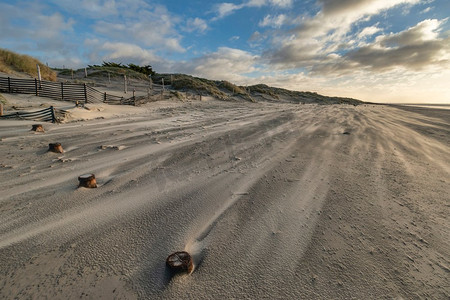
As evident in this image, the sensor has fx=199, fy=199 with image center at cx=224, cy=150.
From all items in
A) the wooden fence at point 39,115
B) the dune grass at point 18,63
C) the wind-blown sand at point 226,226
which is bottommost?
the wind-blown sand at point 226,226

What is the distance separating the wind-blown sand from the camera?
1.45m

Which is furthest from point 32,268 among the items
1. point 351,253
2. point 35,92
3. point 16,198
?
point 35,92

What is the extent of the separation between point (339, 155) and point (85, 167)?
509 centimetres

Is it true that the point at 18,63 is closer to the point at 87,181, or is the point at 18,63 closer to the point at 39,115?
the point at 39,115

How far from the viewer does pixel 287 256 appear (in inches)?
66.4

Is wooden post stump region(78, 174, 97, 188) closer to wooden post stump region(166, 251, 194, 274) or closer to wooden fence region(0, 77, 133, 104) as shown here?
wooden post stump region(166, 251, 194, 274)

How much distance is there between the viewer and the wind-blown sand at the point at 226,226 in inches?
56.9

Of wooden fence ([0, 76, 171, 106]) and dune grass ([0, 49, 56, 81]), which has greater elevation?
dune grass ([0, 49, 56, 81])

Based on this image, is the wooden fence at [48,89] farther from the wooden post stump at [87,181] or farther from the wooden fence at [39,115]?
the wooden post stump at [87,181]

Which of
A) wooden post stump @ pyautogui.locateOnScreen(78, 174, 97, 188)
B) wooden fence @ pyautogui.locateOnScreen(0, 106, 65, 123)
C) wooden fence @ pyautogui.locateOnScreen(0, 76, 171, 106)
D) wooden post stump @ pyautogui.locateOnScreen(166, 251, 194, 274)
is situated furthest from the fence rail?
wooden post stump @ pyautogui.locateOnScreen(166, 251, 194, 274)

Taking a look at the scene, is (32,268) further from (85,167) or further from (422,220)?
(422,220)

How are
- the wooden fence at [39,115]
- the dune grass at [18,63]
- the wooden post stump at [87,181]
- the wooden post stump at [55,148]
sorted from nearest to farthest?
the wooden post stump at [87,181], the wooden post stump at [55,148], the wooden fence at [39,115], the dune grass at [18,63]

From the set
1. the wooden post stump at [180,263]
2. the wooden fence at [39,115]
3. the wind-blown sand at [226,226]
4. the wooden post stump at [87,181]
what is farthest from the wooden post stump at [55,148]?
the wooden fence at [39,115]

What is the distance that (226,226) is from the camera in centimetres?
208
